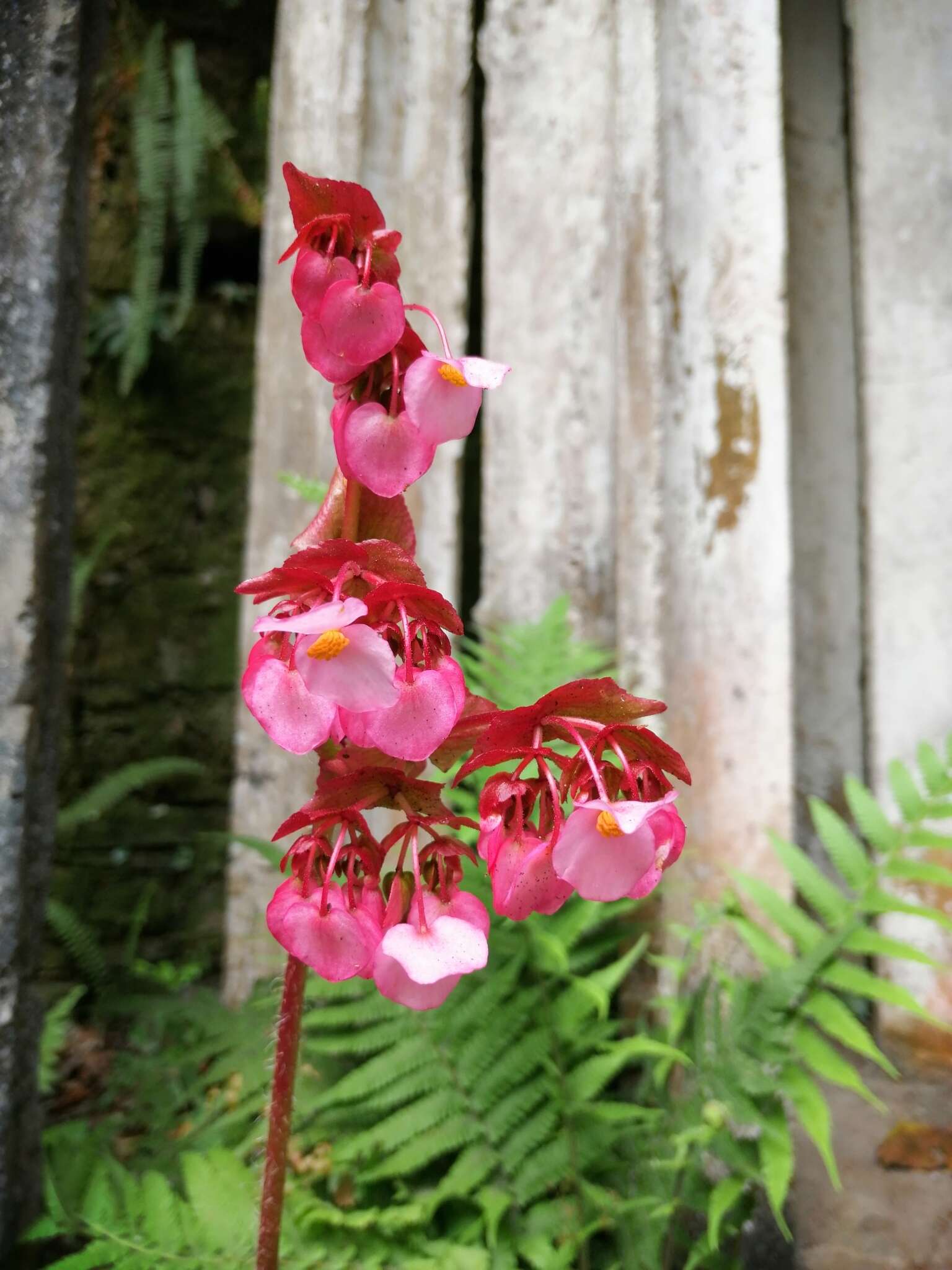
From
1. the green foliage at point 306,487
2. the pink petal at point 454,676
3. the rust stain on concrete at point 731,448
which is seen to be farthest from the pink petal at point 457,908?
the rust stain on concrete at point 731,448

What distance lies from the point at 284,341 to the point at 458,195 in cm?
46

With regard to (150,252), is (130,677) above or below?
below

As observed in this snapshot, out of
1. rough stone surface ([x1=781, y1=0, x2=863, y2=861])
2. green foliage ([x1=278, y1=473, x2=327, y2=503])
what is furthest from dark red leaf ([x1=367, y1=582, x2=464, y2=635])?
rough stone surface ([x1=781, y1=0, x2=863, y2=861])

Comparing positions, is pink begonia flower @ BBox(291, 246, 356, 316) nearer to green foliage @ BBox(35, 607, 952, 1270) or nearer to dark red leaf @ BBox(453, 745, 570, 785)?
dark red leaf @ BBox(453, 745, 570, 785)

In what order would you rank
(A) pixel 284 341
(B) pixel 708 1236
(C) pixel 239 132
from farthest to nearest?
(C) pixel 239 132 < (A) pixel 284 341 < (B) pixel 708 1236

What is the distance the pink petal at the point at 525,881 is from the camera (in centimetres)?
48

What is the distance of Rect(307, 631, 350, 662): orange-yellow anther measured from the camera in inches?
17.3

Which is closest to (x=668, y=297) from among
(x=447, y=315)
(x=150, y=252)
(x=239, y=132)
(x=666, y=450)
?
(x=666, y=450)

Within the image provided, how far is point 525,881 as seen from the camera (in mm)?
479

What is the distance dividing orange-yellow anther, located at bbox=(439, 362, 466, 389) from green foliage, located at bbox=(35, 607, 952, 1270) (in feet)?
2.59

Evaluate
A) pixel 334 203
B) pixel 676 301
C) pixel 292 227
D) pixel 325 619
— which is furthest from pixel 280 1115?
pixel 292 227

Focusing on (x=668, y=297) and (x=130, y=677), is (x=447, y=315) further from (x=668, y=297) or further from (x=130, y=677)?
(x=130, y=677)

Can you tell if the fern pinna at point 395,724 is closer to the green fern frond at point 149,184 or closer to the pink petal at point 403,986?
the pink petal at point 403,986

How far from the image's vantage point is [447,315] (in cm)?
161
